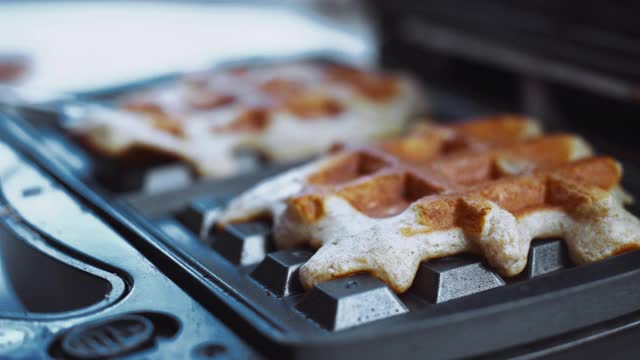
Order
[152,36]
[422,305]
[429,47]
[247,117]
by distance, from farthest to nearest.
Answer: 1. [152,36]
2. [429,47]
3. [247,117]
4. [422,305]

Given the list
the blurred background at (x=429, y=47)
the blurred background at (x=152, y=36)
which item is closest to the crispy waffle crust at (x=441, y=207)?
the blurred background at (x=429, y=47)

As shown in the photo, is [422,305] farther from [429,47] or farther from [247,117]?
[429,47]

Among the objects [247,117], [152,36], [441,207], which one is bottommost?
[152,36]

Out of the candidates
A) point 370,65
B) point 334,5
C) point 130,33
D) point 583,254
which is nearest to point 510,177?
point 583,254

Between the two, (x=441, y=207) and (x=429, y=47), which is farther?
(x=429, y=47)

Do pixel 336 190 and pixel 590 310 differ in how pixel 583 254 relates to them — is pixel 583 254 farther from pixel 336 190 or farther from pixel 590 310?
pixel 336 190

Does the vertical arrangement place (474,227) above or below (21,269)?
above

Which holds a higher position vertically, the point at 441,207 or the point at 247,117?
the point at 441,207

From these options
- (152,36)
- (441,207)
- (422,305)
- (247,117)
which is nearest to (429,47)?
(247,117)
